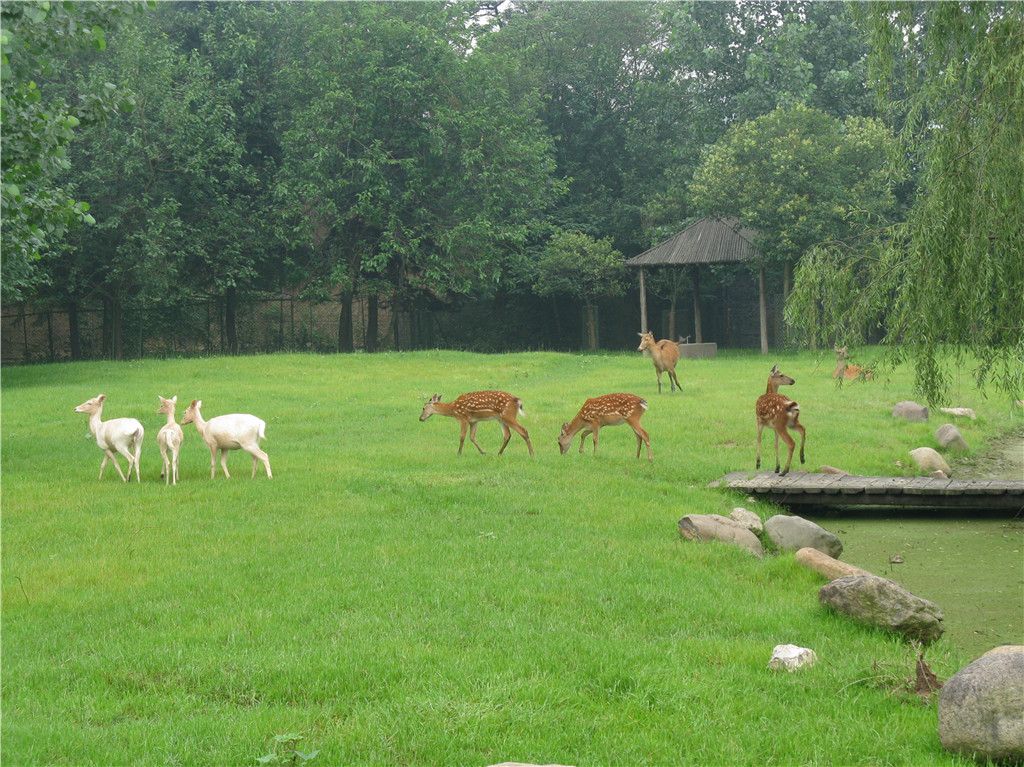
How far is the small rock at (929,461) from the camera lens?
15359mm

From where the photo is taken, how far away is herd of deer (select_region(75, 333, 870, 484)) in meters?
12.5

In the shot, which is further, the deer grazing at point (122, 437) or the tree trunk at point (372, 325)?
the tree trunk at point (372, 325)

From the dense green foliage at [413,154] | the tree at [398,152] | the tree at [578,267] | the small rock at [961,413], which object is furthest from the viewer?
the tree at [578,267]

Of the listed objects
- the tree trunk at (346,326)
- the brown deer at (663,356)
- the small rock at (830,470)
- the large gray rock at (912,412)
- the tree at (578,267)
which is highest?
the tree at (578,267)

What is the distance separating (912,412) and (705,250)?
57.0ft

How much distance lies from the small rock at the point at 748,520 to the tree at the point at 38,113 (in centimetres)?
820

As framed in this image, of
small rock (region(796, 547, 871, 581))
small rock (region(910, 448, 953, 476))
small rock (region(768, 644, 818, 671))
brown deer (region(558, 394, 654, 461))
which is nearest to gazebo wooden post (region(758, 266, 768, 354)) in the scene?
small rock (region(910, 448, 953, 476))

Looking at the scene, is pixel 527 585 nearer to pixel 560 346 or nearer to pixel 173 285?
pixel 173 285

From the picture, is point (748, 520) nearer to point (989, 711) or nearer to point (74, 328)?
point (989, 711)

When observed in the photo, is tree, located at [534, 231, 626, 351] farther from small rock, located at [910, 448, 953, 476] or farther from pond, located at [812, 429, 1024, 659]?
pond, located at [812, 429, 1024, 659]

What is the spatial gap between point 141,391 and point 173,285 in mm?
11646

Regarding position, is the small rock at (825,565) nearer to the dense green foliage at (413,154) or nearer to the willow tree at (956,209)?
the willow tree at (956,209)

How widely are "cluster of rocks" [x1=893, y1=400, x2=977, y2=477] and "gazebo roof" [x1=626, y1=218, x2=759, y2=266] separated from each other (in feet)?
50.4

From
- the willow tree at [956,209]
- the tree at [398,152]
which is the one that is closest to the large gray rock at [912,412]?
the willow tree at [956,209]
